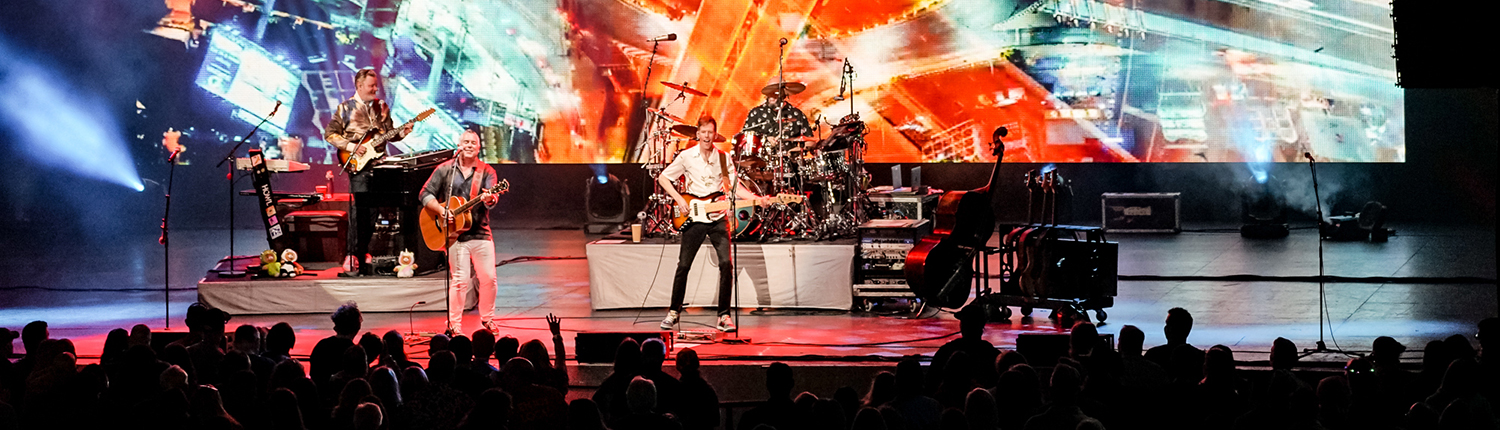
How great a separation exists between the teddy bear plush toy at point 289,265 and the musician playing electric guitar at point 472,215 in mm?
2529

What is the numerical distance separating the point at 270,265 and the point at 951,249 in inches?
228

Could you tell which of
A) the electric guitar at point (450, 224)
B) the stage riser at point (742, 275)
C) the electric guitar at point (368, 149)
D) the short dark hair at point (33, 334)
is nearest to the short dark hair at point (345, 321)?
the short dark hair at point (33, 334)

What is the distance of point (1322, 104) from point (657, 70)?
8666mm

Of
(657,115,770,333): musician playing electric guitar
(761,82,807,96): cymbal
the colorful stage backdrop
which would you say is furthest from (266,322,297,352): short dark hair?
the colorful stage backdrop

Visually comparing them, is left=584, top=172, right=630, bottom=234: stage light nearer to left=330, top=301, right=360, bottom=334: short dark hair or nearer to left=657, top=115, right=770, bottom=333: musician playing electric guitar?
left=657, top=115, right=770, bottom=333: musician playing electric guitar

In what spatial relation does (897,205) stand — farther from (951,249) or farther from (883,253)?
(951,249)

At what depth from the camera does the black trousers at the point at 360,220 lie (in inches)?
446

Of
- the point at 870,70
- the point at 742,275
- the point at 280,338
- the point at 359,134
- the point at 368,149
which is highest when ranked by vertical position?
the point at 870,70

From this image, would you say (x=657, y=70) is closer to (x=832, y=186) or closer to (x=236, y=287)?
(x=832, y=186)

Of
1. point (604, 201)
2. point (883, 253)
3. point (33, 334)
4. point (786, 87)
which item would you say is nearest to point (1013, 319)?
point (883, 253)

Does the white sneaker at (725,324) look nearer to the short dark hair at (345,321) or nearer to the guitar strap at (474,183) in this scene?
the guitar strap at (474,183)

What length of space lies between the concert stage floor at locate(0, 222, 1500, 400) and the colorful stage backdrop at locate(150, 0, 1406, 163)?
68.7 inches

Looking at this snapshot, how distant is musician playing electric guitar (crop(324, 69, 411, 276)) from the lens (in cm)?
1112

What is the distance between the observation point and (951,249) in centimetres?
984
